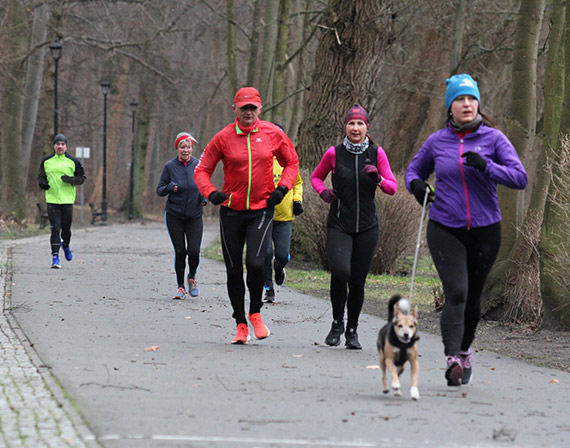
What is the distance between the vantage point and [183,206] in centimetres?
1278

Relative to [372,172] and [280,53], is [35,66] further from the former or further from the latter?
[372,172]

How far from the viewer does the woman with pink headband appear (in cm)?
1276

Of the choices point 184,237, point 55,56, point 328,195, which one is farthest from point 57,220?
point 55,56

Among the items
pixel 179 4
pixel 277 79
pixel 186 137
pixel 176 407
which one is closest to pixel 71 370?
pixel 176 407

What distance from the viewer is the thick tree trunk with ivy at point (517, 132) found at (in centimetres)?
1127

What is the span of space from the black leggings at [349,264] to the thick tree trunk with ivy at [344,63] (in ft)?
36.6

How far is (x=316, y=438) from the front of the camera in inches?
210

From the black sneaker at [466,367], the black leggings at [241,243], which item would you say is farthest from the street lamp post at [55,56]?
the black sneaker at [466,367]

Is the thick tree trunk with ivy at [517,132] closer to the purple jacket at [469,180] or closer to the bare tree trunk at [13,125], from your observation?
the purple jacket at [469,180]

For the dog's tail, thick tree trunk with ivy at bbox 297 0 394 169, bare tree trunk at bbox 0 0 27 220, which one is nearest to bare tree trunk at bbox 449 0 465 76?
thick tree trunk with ivy at bbox 297 0 394 169

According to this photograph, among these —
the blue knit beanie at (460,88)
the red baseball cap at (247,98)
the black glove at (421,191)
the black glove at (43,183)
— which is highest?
the blue knit beanie at (460,88)

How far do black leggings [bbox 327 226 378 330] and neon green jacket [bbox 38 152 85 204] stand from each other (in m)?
8.35

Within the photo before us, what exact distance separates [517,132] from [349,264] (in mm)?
4652

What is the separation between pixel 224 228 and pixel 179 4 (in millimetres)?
24877
